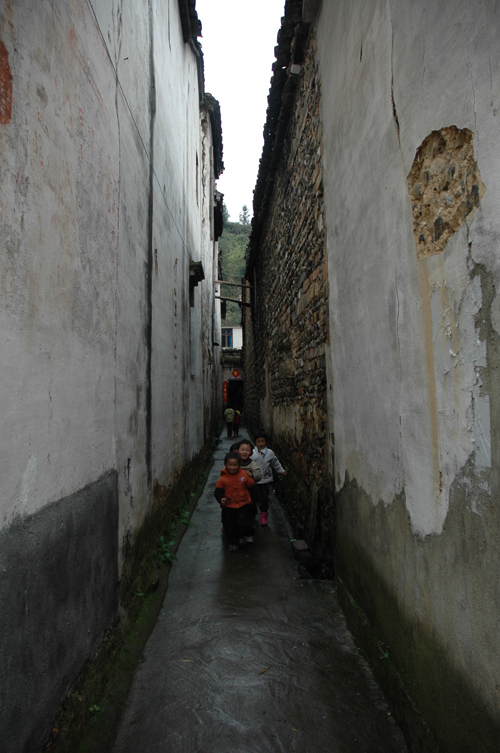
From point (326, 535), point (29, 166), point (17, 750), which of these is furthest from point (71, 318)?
point (326, 535)

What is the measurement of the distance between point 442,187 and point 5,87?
1.63 meters

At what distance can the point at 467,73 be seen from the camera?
156cm

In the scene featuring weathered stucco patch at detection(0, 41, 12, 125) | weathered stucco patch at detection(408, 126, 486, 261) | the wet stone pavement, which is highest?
weathered stucco patch at detection(0, 41, 12, 125)

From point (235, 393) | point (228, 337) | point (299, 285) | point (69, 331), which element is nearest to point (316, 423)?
point (299, 285)

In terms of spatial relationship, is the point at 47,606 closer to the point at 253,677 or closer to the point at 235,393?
the point at 253,677

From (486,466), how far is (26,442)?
163 cm

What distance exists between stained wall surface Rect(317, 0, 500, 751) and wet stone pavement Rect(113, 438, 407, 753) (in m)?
0.34

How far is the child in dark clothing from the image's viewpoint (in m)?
4.82

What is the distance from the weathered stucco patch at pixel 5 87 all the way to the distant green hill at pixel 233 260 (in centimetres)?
4372

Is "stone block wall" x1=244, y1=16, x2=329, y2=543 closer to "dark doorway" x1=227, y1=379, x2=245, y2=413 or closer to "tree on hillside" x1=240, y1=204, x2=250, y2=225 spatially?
"dark doorway" x1=227, y1=379, x2=245, y2=413

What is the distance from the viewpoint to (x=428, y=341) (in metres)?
1.93

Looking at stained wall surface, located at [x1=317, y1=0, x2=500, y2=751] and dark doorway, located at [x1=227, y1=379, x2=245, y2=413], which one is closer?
stained wall surface, located at [x1=317, y1=0, x2=500, y2=751]

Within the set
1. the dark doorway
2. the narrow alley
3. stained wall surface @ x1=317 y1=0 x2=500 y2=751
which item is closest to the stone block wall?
the narrow alley

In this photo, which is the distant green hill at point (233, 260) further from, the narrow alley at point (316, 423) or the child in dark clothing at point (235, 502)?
the narrow alley at point (316, 423)
